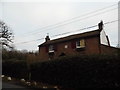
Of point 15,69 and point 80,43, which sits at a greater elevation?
point 80,43

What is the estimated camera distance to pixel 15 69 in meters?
25.8

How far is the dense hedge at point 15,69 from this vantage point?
80.2 feet

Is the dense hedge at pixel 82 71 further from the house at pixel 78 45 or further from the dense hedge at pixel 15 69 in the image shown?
the house at pixel 78 45

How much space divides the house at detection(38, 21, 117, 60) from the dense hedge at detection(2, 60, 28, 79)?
6952 mm

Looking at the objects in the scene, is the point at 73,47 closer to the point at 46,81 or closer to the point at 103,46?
the point at 103,46

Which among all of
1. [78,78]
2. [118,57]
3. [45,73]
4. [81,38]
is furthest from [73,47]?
[118,57]

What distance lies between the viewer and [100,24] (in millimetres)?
39375

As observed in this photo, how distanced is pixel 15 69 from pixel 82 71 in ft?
38.1

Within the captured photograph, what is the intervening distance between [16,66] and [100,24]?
745 inches

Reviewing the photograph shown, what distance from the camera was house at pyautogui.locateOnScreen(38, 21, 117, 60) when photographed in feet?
120

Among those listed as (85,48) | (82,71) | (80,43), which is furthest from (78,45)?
(82,71)

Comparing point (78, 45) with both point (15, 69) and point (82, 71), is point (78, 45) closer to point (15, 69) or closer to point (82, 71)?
point (15, 69)

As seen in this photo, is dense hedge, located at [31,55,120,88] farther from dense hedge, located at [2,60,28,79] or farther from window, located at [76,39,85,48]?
window, located at [76,39,85,48]

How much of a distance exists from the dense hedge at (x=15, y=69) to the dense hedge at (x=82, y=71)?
3545mm
